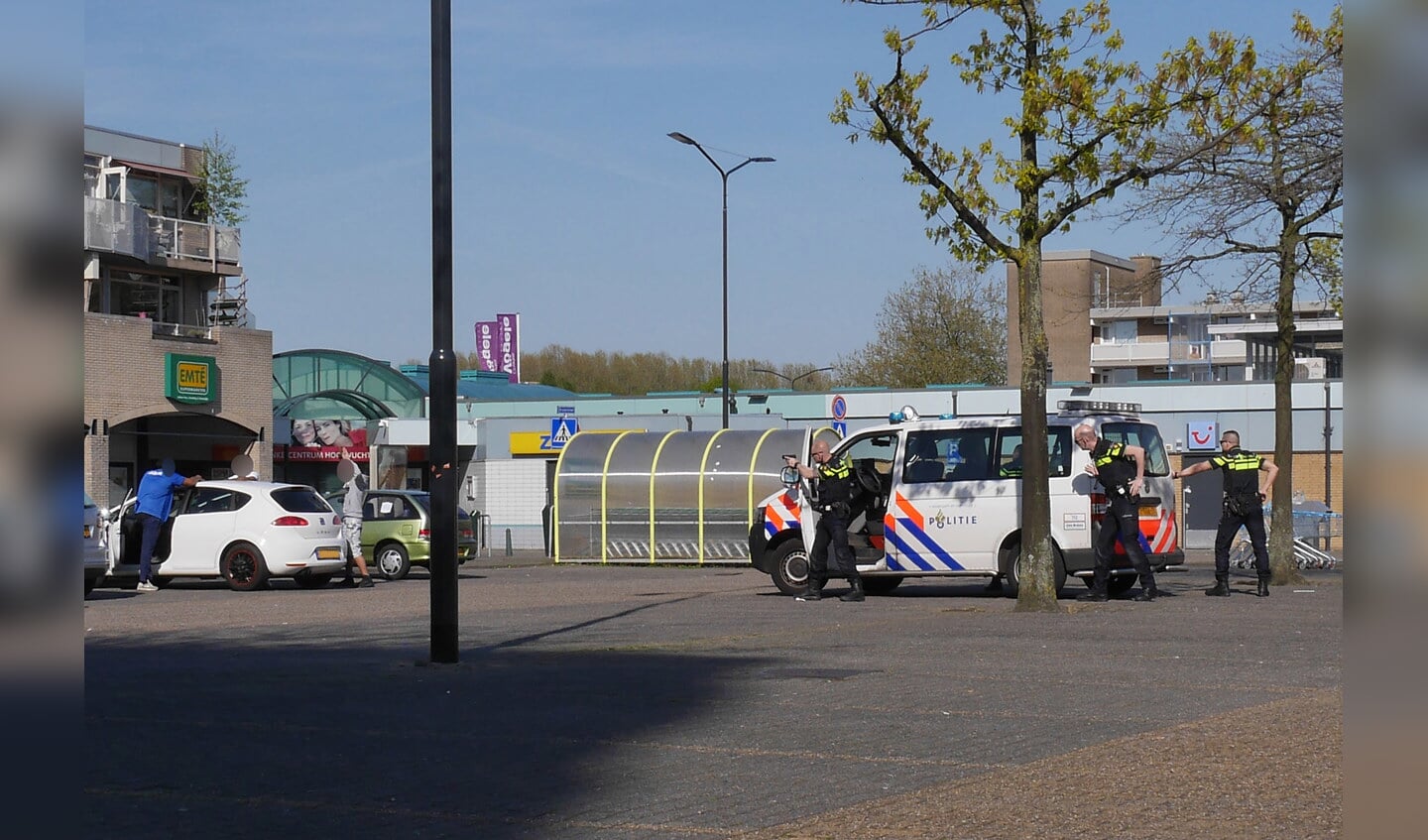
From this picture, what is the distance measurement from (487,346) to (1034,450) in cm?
8032

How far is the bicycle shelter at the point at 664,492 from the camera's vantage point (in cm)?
3188

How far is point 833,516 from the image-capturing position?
64.1 feet

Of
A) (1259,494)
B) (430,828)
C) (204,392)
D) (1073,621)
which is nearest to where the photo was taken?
(430,828)

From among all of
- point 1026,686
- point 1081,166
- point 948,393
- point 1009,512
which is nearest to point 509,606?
point 1009,512

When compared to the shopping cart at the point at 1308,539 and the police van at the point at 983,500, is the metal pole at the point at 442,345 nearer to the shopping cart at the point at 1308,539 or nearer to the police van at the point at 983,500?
the police van at the point at 983,500

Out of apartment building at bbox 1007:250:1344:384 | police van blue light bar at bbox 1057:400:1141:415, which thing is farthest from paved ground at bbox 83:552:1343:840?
apartment building at bbox 1007:250:1344:384

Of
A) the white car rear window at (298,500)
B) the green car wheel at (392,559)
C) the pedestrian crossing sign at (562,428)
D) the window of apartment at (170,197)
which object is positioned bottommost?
the green car wheel at (392,559)

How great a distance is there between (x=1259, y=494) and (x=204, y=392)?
3417 centimetres

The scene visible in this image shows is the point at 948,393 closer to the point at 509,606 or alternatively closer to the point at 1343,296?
the point at 509,606

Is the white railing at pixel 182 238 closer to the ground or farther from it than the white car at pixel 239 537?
farther from it

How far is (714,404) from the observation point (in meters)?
55.2

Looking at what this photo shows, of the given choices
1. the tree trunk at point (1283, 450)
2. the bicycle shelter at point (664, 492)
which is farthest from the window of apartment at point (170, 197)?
the tree trunk at point (1283, 450)

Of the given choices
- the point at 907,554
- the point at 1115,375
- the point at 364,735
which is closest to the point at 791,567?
the point at 907,554

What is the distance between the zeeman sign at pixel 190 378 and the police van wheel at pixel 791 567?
28382mm
